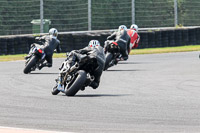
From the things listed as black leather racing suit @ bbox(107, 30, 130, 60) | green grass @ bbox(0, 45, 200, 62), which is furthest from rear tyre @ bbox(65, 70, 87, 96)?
green grass @ bbox(0, 45, 200, 62)

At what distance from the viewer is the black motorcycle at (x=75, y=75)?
1133cm

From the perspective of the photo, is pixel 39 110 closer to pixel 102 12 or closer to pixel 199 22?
pixel 102 12

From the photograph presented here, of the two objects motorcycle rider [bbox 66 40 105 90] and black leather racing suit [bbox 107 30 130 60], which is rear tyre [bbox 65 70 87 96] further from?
black leather racing suit [bbox 107 30 130 60]

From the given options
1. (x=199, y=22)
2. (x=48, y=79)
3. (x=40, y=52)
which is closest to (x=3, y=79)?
(x=48, y=79)

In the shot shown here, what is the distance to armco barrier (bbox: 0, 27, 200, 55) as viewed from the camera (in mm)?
24562

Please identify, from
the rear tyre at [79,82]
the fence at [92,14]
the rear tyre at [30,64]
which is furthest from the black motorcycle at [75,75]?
the fence at [92,14]

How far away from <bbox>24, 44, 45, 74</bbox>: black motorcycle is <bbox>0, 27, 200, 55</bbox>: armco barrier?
611 centimetres

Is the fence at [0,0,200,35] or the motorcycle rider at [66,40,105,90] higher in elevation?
the fence at [0,0,200,35]

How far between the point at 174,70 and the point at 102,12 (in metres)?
9.78

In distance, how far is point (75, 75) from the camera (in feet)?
37.8

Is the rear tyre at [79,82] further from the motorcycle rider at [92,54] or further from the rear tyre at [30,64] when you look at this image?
the rear tyre at [30,64]

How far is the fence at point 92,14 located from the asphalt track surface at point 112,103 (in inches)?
335

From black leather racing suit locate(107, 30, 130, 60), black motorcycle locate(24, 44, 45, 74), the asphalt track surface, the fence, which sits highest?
the fence

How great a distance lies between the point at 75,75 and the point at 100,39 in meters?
14.8
